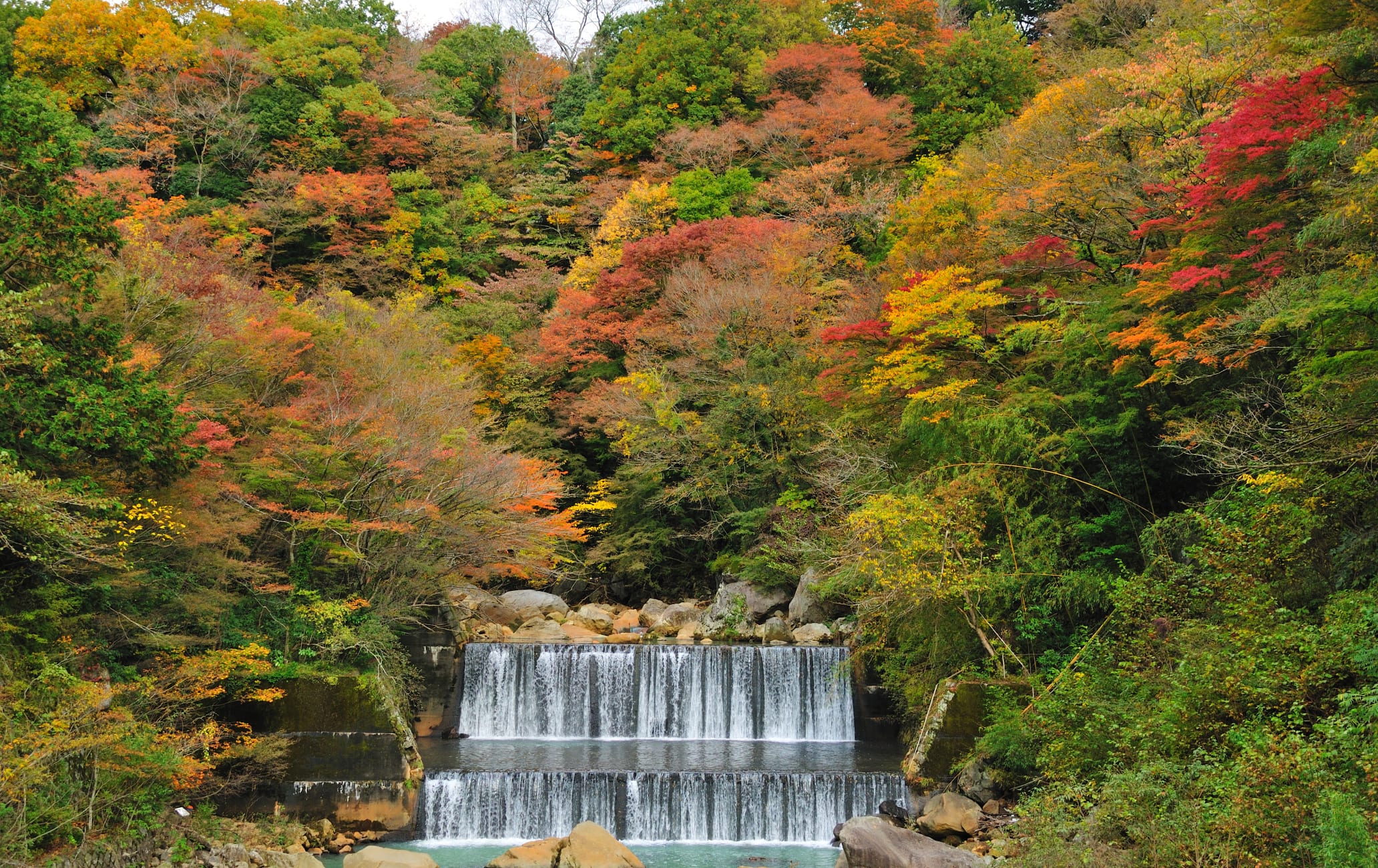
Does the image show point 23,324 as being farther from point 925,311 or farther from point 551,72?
point 551,72

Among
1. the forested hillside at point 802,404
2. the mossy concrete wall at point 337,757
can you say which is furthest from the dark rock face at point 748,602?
the mossy concrete wall at point 337,757

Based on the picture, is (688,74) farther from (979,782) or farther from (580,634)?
(979,782)

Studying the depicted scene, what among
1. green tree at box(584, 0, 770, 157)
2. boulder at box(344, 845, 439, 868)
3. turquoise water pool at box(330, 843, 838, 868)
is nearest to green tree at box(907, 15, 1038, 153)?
green tree at box(584, 0, 770, 157)

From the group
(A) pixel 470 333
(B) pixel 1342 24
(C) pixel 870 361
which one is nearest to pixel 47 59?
(A) pixel 470 333

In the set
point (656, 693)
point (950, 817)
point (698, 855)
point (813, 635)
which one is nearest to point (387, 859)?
point (698, 855)

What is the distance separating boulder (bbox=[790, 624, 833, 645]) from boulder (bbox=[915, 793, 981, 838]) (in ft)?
19.4

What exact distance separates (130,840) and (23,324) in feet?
18.4

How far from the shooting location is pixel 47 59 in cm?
2988

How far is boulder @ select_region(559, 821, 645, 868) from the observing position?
35.8ft

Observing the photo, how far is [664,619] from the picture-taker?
839 inches

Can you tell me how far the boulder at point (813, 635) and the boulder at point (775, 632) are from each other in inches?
11.4

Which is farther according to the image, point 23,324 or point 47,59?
point 47,59

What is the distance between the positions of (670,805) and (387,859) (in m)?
3.81

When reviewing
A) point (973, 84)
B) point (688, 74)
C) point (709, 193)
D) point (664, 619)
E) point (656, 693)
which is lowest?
point (656, 693)
